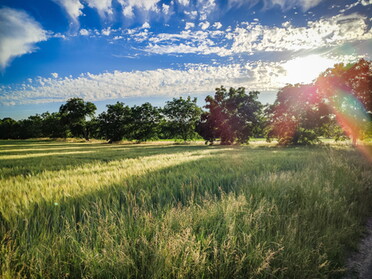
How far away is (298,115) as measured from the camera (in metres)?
25.3

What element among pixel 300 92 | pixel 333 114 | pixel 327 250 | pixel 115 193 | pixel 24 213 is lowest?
pixel 327 250

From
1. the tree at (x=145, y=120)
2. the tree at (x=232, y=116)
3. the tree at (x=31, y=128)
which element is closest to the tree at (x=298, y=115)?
the tree at (x=232, y=116)

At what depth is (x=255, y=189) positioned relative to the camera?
3525 mm

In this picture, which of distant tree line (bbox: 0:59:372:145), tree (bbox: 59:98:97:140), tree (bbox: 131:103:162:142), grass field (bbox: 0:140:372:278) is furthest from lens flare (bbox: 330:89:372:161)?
tree (bbox: 59:98:97:140)

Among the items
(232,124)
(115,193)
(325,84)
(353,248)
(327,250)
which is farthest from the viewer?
(232,124)

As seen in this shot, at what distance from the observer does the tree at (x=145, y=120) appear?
52938 mm

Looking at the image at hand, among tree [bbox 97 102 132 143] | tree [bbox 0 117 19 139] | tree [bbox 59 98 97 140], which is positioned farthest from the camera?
tree [bbox 0 117 19 139]

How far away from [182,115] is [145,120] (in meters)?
14.4

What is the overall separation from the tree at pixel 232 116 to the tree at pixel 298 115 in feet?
15.2

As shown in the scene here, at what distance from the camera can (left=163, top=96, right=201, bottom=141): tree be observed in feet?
150

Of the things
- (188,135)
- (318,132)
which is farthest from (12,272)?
(188,135)

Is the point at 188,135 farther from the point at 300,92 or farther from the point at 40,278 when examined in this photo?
the point at 40,278

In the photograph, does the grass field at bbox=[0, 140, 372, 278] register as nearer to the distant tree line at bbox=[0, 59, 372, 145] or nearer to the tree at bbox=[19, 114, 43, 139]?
the distant tree line at bbox=[0, 59, 372, 145]

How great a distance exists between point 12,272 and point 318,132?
33068mm
